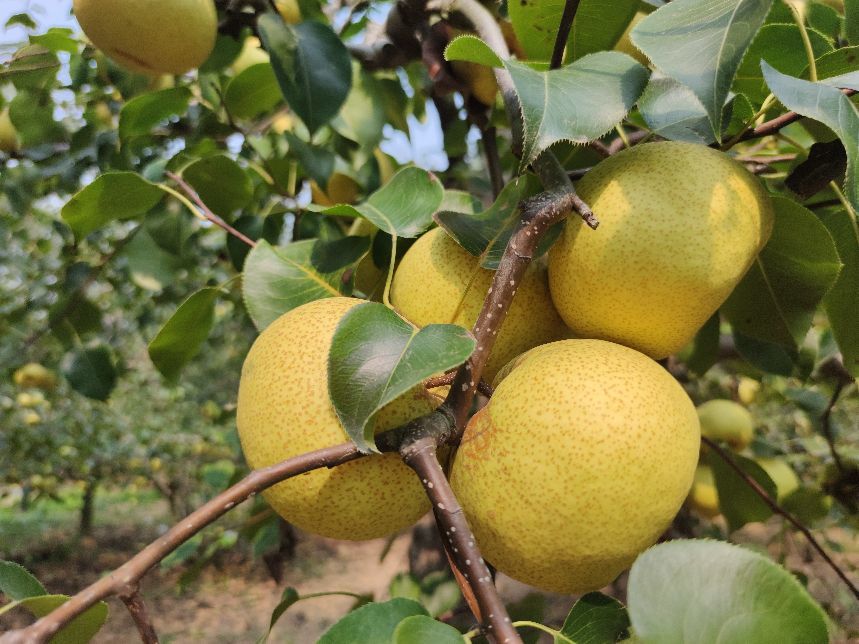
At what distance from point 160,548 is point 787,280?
0.77m

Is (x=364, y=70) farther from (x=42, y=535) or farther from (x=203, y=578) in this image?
(x=42, y=535)

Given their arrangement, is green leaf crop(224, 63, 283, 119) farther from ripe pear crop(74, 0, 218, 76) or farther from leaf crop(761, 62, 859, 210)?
leaf crop(761, 62, 859, 210)

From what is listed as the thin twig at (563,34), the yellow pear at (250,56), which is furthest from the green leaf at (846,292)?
the yellow pear at (250,56)

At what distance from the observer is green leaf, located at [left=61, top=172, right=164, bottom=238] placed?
3.27ft

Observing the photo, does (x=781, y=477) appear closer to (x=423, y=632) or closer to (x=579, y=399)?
(x=579, y=399)

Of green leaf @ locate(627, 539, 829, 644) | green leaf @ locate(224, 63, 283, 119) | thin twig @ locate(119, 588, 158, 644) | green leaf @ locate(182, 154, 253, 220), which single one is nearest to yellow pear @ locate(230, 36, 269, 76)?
green leaf @ locate(224, 63, 283, 119)

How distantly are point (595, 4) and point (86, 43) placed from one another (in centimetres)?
124

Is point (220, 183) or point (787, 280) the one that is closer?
point (787, 280)

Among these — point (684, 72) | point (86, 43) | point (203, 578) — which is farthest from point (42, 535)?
point (684, 72)

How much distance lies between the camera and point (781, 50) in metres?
0.79

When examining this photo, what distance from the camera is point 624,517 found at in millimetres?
599

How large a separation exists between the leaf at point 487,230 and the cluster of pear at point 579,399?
0.04 m

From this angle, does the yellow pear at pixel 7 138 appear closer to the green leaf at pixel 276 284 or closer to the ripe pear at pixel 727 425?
the green leaf at pixel 276 284

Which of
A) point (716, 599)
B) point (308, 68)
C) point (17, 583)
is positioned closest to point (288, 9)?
point (308, 68)
